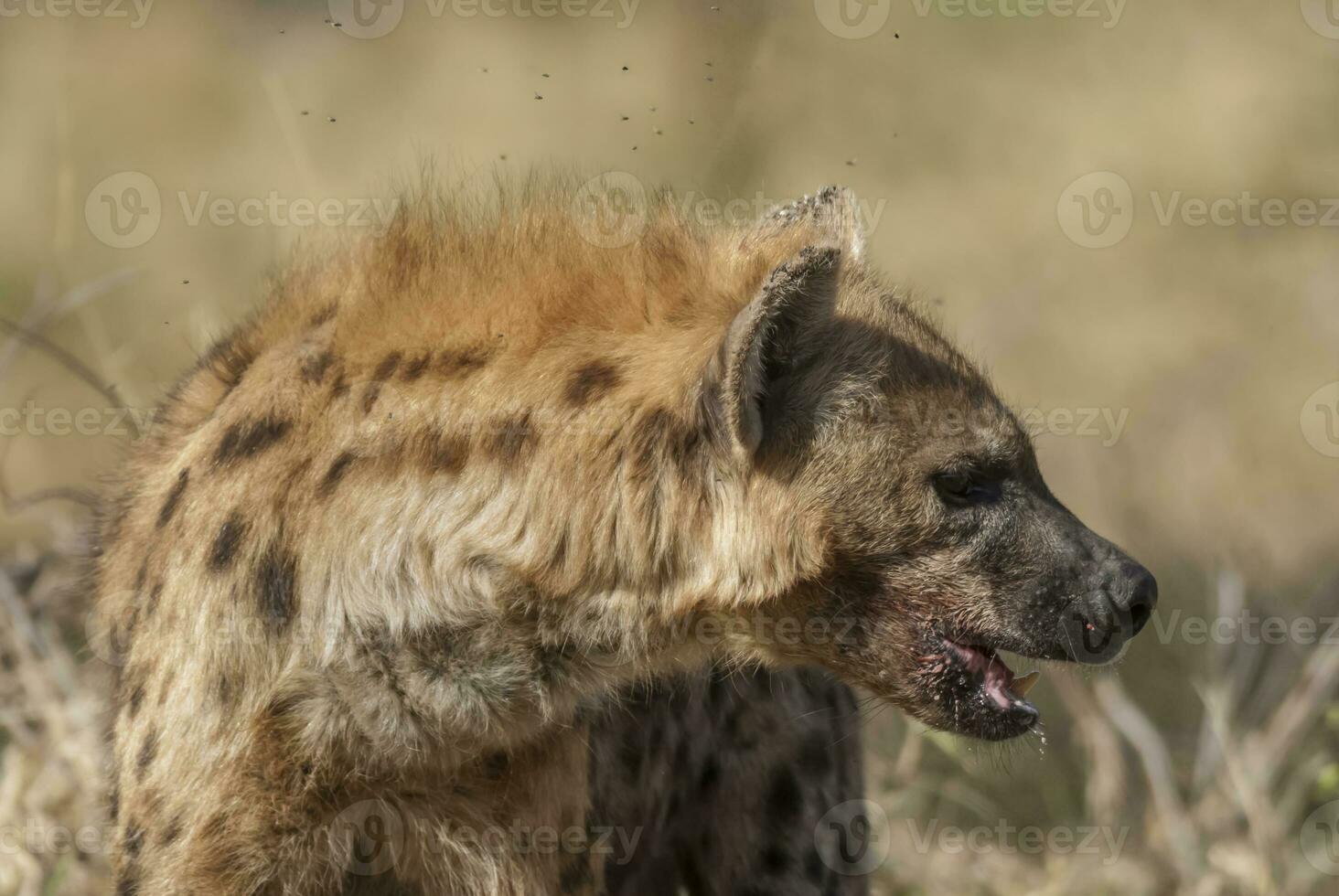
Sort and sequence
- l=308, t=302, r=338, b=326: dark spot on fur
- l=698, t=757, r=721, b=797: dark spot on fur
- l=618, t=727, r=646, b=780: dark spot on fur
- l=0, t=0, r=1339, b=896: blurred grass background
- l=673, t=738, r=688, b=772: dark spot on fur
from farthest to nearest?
l=0, t=0, r=1339, b=896: blurred grass background → l=698, t=757, r=721, b=797: dark spot on fur → l=673, t=738, r=688, b=772: dark spot on fur → l=618, t=727, r=646, b=780: dark spot on fur → l=308, t=302, r=338, b=326: dark spot on fur

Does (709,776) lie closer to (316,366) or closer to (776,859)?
(776,859)

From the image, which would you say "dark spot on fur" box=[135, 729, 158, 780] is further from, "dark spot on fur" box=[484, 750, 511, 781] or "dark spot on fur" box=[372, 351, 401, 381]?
"dark spot on fur" box=[372, 351, 401, 381]

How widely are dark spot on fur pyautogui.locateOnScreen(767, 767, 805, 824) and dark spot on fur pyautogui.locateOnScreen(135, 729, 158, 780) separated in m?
1.48

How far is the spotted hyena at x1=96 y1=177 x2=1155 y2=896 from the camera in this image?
2.76 meters

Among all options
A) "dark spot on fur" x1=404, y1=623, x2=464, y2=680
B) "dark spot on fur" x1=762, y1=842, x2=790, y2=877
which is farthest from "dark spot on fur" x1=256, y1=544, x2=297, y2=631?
"dark spot on fur" x1=762, y1=842, x2=790, y2=877

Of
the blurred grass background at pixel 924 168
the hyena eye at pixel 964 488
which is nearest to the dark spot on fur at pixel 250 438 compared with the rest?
the hyena eye at pixel 964 488

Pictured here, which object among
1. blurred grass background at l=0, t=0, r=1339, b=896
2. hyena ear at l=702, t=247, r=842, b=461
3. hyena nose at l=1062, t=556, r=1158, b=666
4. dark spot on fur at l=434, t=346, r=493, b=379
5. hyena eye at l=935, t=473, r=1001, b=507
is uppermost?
hyena ear at l=702, t=247, r=842, b=461

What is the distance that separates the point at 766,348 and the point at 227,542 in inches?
38.5

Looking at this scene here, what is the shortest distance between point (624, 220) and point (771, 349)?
1.92 ft

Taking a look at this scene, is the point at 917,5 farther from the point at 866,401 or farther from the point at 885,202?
the point at 866,401

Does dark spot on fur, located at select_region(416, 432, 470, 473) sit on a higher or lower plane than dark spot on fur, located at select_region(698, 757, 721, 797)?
higher

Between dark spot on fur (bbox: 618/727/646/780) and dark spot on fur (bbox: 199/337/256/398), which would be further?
dark spot on fur (bbox: 618/727/646/780)

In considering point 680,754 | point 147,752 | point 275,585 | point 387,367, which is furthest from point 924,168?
point 147,752

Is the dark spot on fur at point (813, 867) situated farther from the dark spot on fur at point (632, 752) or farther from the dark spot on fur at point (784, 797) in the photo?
the dark spot on fur at point (632, 752)
